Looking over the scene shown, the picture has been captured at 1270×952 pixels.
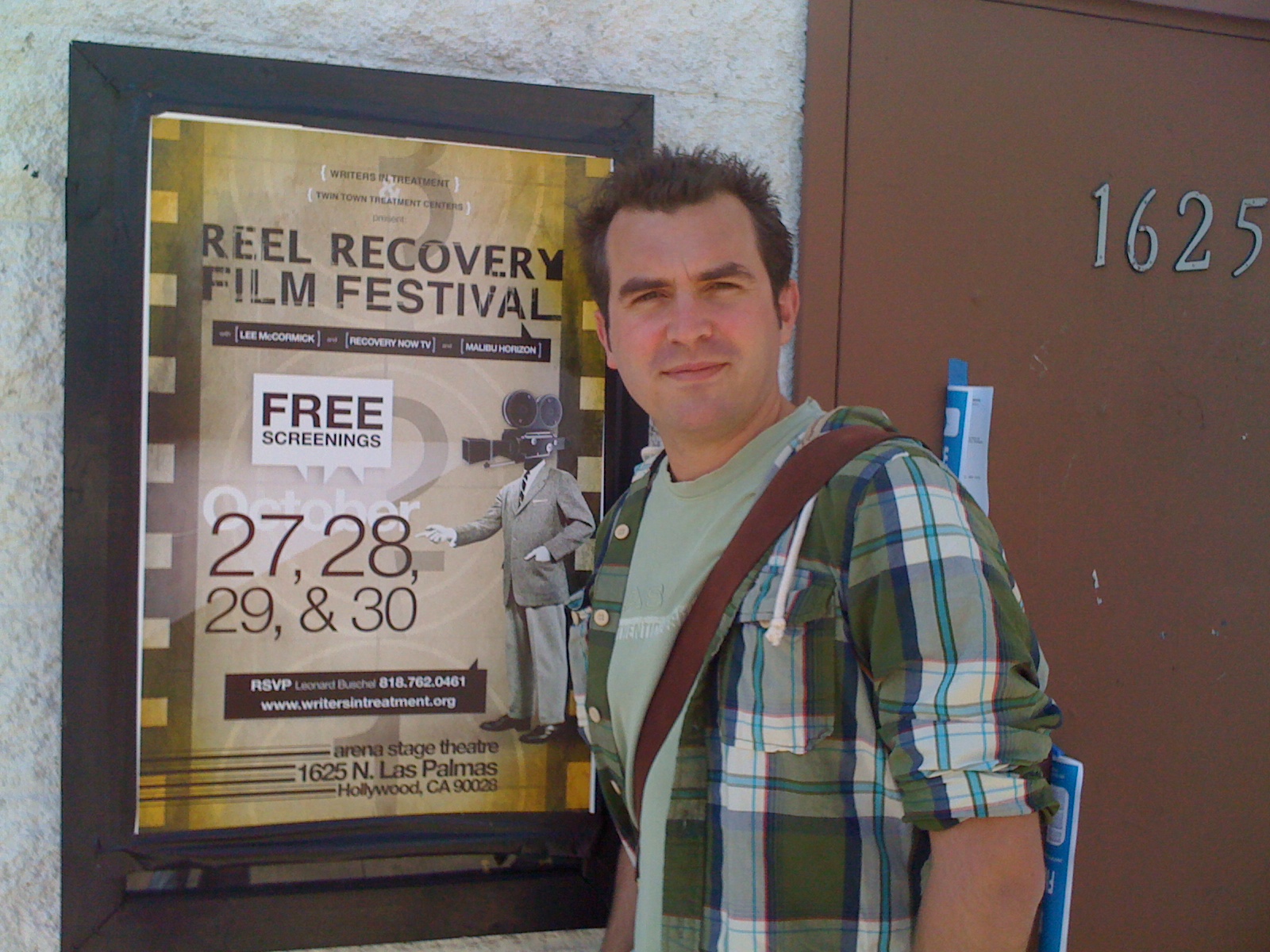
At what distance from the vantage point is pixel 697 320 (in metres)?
1.37

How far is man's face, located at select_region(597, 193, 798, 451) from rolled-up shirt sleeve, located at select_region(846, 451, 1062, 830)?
0.29m

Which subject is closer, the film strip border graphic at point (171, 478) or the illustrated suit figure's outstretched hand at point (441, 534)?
the film strip border graphic at point (171, 478)

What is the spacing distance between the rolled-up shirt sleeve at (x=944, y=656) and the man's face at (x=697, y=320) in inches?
11.6

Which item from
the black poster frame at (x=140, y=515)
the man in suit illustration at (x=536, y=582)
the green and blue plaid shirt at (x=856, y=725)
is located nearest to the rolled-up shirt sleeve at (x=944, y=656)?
the green and blue plaid shirt at (x=856, y=725)

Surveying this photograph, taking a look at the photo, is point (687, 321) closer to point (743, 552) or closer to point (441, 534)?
point (743, 552)

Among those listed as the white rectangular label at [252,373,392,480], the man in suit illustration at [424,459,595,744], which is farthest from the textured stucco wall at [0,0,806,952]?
the man in suit illustration at [424,459,595,744]

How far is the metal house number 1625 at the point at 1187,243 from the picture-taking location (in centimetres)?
198

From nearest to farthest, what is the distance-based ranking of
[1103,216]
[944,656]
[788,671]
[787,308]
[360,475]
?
[944,656]
[788,671]
[787,308]
[360,475]
[1103,216]

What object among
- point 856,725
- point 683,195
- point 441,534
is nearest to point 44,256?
point 441,534

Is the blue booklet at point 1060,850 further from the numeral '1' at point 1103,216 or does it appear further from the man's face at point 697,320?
the numeral '1' at point 1103,216

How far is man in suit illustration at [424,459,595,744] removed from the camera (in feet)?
5.71

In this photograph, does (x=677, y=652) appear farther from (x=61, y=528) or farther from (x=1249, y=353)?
(x=1249, y=353)

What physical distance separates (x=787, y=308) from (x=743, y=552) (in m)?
0.51

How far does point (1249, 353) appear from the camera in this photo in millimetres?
2080
